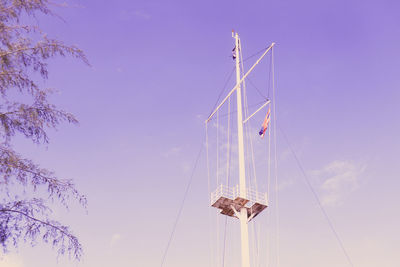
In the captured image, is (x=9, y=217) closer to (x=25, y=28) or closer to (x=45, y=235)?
(x=45, y=235)

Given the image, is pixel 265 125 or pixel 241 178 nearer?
pixel 241 178

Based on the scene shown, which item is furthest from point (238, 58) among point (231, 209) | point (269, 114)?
point (231, 209)

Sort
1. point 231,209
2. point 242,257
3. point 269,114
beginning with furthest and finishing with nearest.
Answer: point 269,114
point 231,209
point 242,257

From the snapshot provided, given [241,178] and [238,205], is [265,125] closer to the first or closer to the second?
[241,178]

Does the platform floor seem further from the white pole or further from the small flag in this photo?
the small flag

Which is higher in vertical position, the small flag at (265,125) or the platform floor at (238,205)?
the small flag at (265,125)

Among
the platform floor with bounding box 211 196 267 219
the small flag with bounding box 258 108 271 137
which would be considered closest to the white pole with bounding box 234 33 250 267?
the platform floor with bounding box 211 196 267 219

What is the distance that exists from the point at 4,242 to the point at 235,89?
23.1 meters

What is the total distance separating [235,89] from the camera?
102 ft

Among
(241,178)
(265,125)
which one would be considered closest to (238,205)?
(241,178)

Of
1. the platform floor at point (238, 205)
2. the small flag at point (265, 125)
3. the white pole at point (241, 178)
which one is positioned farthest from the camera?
the small flag at point (265, 125)

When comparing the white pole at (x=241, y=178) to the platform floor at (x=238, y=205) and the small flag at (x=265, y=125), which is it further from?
the small flag at (x=265, y=125)

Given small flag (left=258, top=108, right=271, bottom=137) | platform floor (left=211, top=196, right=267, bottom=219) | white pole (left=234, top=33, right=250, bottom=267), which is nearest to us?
white pole (left=234, top=33, right=250, bottom=267)

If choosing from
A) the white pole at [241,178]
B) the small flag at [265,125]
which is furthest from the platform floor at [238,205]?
the small flag at [265,125]
